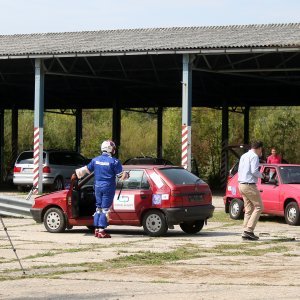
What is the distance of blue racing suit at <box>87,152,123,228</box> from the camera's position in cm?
1820

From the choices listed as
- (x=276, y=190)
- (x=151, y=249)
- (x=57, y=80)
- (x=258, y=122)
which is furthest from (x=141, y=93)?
(x=151, y=249)

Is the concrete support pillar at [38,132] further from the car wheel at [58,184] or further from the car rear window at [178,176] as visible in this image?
the car rear window at [178,176]

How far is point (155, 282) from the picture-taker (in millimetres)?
11844

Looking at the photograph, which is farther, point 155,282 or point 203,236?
point 203,236

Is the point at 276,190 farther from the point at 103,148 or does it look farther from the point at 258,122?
the point at 258,122

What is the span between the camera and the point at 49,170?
37875 millimetres

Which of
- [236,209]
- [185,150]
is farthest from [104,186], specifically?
[185,150]

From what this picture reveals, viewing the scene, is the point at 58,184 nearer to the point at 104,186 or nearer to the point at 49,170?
the point at 49,170

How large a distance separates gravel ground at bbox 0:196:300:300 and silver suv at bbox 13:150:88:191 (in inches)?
685

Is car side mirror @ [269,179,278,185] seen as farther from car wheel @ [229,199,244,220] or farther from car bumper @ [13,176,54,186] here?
car bumper @ [13,176,54,186]

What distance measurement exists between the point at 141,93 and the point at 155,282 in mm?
38501

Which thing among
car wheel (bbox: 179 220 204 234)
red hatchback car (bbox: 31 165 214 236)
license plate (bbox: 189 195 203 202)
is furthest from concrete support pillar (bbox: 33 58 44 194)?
license plate (bbox: 189 195 203 202)

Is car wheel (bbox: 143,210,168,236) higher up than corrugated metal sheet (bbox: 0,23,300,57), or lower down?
lower down

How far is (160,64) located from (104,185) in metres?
21.0
